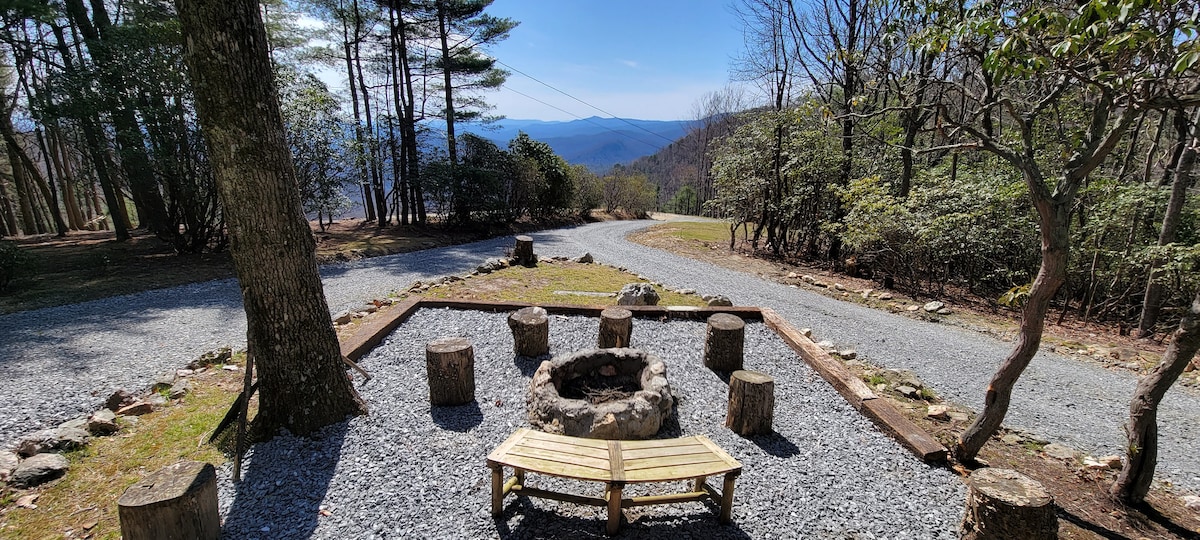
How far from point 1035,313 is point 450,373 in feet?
12.8

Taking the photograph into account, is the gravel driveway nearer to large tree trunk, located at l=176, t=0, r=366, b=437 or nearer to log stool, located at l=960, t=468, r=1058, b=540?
large tree trunk, located at l=176, t=0, r=366, b=437

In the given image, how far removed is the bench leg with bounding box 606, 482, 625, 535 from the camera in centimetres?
225

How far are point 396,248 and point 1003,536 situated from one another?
491 inches

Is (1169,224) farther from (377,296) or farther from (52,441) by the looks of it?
(52,441)

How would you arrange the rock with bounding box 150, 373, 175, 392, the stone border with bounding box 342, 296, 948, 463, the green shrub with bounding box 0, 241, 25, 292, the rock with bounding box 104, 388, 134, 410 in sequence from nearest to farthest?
the stone border with bounding box 342, 296, 948, 463
the rock with bounding box 104, 388, 134, 410
the rock with bounding box 150, 373, 175, 392
the green shrub with bounding box 0, 241, 25, 292

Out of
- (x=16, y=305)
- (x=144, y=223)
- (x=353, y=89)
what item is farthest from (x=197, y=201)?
(x=353, y=89)

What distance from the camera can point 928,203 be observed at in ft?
27.0

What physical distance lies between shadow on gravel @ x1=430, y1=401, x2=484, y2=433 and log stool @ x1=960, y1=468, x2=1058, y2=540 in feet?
9.82

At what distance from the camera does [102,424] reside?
3.11 m

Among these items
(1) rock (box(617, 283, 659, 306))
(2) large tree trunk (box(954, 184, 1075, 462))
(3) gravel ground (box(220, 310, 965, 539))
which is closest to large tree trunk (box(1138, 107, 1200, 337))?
(2) large tree trunk (box(954, 184, 1075, 462))

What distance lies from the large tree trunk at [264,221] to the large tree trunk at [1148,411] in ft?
16.6

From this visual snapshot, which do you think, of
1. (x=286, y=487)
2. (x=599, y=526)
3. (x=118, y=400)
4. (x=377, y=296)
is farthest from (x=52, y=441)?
(x=377, y=296)

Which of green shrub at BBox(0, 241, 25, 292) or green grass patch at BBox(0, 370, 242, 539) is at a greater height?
green shrub at BBox(0, 241, 25, 292)

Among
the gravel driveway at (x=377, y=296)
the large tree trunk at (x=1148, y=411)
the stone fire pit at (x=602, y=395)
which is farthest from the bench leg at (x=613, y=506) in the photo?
the gravel driveway at (x=377, y=296)
